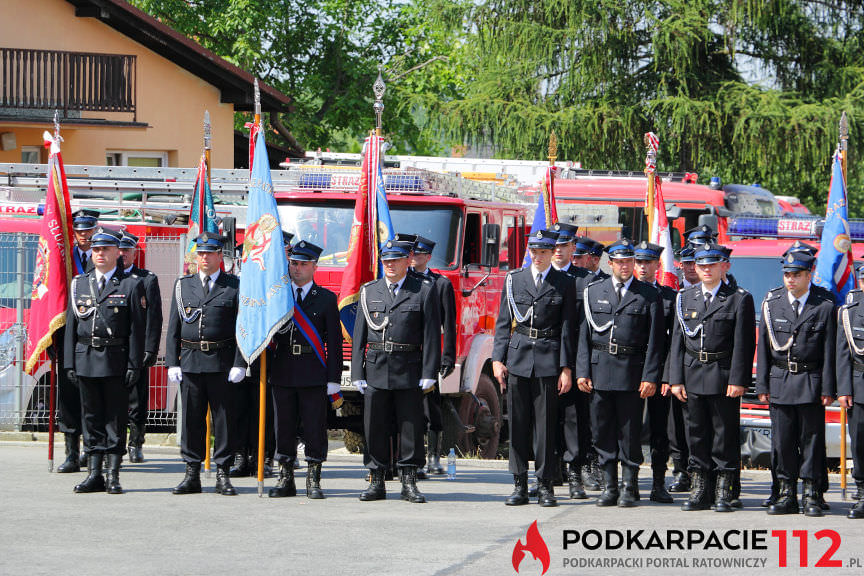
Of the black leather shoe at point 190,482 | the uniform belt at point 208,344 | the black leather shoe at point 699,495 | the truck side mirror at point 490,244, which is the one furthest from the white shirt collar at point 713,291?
the black leather shoe at point 190,482

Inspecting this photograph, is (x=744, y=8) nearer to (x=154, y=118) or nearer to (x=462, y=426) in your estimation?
(x=154, y=118)

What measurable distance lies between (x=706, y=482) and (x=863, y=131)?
2527 centimetres

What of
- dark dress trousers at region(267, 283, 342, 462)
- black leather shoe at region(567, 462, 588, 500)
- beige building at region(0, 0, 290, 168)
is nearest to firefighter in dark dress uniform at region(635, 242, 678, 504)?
black leather shoe at region(567, 462, 588, 500)

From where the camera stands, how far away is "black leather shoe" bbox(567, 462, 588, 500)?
1103 cm

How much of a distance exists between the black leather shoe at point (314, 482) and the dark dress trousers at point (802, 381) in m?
3.44

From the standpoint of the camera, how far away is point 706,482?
10.5 m

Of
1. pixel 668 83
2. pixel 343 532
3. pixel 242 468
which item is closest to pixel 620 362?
pixel 343 532

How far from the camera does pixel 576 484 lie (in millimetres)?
11062

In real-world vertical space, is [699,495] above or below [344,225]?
below

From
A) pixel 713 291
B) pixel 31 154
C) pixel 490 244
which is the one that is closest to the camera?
pixel 713 291

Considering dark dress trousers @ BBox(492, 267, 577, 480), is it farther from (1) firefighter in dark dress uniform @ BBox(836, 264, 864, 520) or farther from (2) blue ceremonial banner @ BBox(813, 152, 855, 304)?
(2) blue ceremonial banner @ BBox(813, 152, 855, 304)

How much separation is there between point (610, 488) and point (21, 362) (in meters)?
6.66

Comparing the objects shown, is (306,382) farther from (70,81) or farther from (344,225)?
(70,81)

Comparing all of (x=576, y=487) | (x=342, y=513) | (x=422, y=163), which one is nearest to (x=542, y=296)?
(x=576, y=487)
